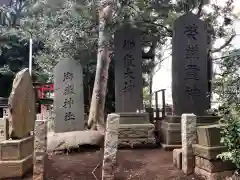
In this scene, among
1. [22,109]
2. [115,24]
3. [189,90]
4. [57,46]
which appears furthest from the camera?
[57,46]

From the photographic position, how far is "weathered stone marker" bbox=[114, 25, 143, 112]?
8.03 m

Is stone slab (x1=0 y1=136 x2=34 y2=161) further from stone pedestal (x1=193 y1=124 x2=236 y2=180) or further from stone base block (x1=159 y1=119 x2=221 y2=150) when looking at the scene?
stone base block (x1=159 y1=119 x2=221 y2=150)

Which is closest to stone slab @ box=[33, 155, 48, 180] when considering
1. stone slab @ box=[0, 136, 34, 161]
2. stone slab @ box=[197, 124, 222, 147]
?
stone slab @ box=[0, 136, 34, 161]

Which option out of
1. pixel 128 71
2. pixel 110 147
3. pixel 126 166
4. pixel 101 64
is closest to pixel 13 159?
pixel 110 147

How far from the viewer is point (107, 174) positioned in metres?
4.53

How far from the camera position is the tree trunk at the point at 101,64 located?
9195 mm

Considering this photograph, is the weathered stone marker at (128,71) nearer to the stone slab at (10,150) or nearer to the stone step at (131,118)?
the stone step at (131,118)

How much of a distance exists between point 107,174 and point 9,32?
1400 centimetres

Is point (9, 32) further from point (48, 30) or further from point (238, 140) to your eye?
point (238, 140)

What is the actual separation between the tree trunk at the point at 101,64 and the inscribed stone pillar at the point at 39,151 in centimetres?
453

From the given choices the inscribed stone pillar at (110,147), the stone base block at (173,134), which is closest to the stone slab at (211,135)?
the inscribed stone pillar at (110,147)

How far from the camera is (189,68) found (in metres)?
7.52

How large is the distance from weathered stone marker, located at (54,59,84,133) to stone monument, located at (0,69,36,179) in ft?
8.48

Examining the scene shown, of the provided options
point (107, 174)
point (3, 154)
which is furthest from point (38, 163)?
point (107, 174)
